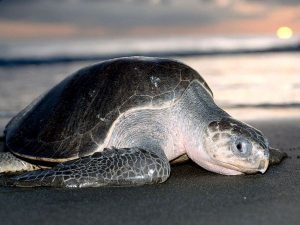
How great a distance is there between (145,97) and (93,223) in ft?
5.26

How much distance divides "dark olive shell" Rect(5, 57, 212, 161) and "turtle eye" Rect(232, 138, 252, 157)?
73 centimetres

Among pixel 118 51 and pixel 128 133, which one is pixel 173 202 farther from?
pixel 118 51

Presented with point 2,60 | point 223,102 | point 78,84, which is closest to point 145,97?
point 78,84

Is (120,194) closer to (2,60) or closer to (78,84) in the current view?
(78,84)

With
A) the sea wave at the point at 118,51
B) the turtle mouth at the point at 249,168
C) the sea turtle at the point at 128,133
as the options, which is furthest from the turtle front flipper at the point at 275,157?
the sea wave at the point at 118,51

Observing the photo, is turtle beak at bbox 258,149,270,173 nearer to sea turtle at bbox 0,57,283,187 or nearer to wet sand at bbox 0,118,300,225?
sea turtle at bbox 0,57,283,187

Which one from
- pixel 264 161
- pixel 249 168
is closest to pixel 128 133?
pixel 249 168

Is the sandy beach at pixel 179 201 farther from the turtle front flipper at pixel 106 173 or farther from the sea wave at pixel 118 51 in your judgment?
the sea wave at pixel 118 51

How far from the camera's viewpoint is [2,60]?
2625 centimetres

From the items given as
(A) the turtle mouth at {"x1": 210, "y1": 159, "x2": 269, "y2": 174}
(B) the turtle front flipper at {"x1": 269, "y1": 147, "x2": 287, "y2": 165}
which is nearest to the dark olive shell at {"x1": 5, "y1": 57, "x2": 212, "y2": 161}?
(A) the turtle mouth at {"x1": 210, "y1": 159, "x2": 269, "y2": 174}

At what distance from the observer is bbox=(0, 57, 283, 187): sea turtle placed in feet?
12.3

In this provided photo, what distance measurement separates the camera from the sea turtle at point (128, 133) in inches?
148

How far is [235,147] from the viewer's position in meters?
3.91

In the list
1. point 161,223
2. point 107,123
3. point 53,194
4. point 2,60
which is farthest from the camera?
point 2,60
